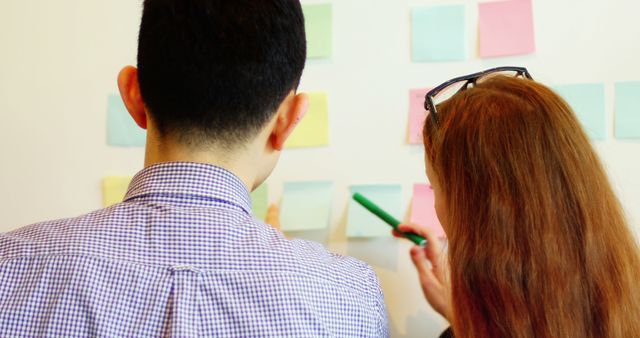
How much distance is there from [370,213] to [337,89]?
186 millimetres

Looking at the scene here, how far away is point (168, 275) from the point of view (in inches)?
22.0

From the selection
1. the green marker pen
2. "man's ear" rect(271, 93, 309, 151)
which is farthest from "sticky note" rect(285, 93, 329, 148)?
"man's ear" rect(271, 93, 309, 151)

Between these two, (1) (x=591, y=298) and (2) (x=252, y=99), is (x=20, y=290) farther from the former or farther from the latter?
(1) (x=591, y=298)

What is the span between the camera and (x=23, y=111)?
3.35 feet

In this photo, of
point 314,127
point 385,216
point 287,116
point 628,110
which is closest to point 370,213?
point 385,216

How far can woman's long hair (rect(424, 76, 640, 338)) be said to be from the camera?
2.00ft

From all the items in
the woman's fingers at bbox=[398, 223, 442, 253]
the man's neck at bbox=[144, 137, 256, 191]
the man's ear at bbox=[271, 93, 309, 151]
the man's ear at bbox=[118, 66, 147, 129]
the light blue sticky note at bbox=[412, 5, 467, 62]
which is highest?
the light blue sticky note at bbox=[412, 5, 467, 62]

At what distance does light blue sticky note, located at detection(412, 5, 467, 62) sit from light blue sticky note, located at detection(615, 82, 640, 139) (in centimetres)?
21

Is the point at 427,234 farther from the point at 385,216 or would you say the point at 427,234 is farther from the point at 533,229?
the point at 533,229

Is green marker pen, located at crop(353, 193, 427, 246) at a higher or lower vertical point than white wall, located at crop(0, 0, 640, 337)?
lower

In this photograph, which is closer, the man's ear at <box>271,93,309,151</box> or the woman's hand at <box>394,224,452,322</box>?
the man's ear at <box>271,93,309,151</box>

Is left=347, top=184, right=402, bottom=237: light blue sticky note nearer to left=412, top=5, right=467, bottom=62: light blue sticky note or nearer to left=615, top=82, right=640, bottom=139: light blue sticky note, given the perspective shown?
left=412, top=5, right=467, bottom=62: light blue sticky note

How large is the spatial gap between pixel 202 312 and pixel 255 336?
2.0 inches

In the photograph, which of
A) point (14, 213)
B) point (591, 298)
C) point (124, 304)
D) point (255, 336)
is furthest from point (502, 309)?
point (14, 213)
